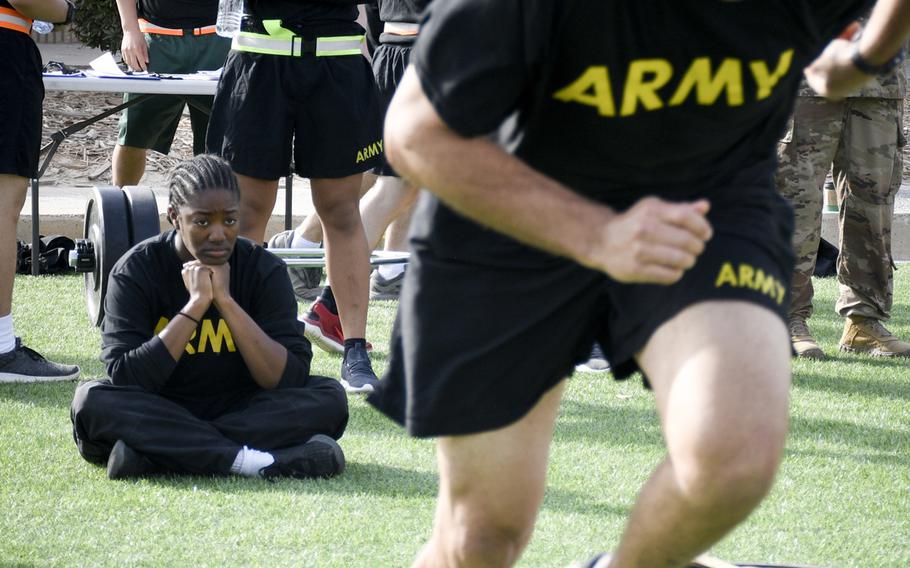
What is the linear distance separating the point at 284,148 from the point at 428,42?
11.4 ft

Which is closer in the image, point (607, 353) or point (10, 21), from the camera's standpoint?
point (607, 353)

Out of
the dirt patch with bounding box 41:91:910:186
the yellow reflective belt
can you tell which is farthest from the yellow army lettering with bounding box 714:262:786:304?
the dirt patch with bounding box 41:91:910:186

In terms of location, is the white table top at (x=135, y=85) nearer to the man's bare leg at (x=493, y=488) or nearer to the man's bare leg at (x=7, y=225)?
the man's bare leg at (x=7, y=225)

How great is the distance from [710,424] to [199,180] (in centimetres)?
272

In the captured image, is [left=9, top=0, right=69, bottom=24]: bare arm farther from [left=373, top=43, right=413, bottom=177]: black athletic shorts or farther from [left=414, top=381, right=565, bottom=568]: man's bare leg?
[left=414, top=381, right=565, bottom=568]: man's bare leg

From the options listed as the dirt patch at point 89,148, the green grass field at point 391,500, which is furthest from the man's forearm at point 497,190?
the dirt patch at point 89,148

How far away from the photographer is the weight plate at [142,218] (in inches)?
222

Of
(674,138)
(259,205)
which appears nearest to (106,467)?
(259,205)

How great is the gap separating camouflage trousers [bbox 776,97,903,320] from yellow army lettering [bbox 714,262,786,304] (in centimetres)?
398

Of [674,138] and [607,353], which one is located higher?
[674,138]

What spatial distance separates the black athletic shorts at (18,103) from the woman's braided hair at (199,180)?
1108mm

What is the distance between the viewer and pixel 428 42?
2.08 meters

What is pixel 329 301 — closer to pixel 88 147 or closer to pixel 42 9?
pixel 42 9

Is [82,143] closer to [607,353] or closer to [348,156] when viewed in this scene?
[348,156]
